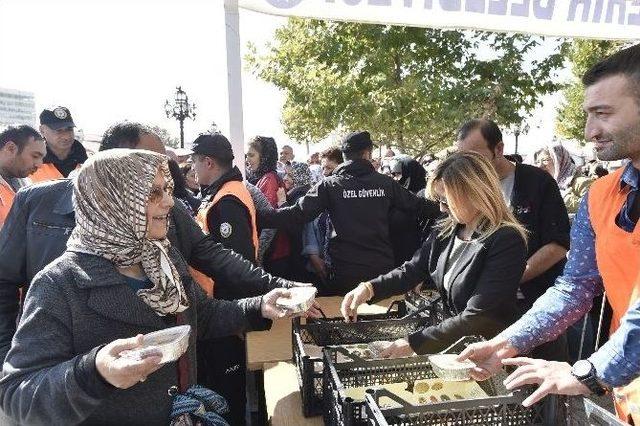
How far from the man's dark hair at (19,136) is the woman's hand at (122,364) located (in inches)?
127

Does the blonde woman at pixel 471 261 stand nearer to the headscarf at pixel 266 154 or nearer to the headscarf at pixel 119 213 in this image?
the headscarf at pixel 119 213

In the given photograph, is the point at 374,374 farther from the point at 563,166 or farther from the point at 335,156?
the point at 563,166

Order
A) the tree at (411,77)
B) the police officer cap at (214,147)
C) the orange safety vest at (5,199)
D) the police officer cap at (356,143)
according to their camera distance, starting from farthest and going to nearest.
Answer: the tree at (411,77) → the police officer cap at (356,143) → the orange safety vest at (5,199) → the police officer cap at (214,147)

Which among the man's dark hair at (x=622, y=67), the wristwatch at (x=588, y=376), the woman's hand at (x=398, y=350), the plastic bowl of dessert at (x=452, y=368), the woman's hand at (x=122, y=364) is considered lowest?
the woman's hand at (x=398, y=350)

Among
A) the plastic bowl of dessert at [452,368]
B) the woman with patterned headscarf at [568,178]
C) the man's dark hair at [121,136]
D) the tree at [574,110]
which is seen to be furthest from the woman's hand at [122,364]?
the tree at [574,110]

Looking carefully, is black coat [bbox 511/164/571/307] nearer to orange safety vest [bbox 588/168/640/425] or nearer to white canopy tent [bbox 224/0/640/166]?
white canopy tent [bbox 224/0/640/166]

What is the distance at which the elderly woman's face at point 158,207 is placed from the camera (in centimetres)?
156

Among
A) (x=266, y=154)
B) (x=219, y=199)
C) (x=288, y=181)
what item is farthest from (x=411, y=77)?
(x=219, y=199)

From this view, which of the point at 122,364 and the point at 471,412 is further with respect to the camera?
the point at 471,412

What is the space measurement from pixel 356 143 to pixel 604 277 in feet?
7.73

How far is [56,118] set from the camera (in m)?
4.04

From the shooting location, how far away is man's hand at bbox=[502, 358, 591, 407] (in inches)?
50.0

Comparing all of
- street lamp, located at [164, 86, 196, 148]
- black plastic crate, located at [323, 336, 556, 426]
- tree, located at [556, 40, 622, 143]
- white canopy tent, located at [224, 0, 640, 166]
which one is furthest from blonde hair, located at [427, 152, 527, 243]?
tree, located at [556, 40, 622, 143]

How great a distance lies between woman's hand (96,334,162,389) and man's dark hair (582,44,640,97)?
4.88ft
